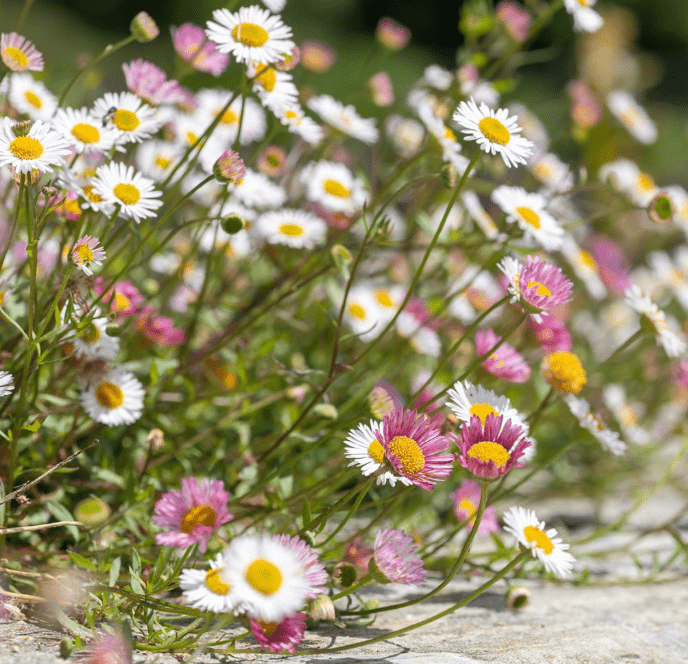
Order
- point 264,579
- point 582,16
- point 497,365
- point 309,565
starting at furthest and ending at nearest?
1. point 582,16
2. point 497,365
3. point 309,565
4. point 264,579

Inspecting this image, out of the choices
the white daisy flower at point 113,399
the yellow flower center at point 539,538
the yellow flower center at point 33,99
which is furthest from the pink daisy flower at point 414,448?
the yellow flower center at point 33,99

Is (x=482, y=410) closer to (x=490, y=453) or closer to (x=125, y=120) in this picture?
(x=490, y=453)

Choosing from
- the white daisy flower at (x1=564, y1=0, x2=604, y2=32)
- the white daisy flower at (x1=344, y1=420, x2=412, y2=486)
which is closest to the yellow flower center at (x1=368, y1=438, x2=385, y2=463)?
the white daisy flower at (x1=344, y1=420, x2=412, y2=486)

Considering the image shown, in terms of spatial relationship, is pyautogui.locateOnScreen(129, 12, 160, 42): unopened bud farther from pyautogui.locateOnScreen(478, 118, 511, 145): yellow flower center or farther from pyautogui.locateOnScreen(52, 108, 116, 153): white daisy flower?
pyautogui.locateOnScreen(478, 118, 511, 145): yellow flower center

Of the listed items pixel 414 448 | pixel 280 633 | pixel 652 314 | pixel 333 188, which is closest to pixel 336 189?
pixel 333 188

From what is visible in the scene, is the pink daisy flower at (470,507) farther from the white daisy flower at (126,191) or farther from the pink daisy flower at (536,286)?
the white daisy flower at (126,191)

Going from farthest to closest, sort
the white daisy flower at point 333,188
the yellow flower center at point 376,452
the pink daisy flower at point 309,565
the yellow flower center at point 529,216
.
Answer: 1. the white daisy flower at point 333,188
2. the yellow flower center at point 529,216
3. the yellow flower center at point 376,452
4. the pink daisy flower at point 309,565

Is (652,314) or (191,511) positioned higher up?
(652,314)
